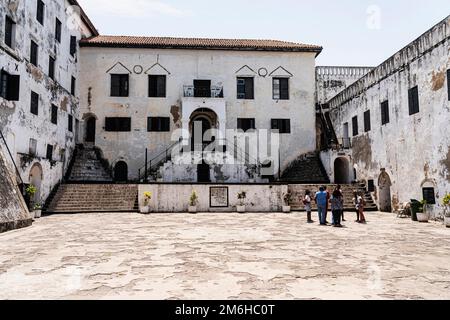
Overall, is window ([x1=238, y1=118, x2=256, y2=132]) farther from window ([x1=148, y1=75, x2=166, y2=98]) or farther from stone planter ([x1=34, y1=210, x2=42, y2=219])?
stone planter ([x1=34, y1=210, x2=42, y2=219])

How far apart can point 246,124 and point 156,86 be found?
7910 millimetres

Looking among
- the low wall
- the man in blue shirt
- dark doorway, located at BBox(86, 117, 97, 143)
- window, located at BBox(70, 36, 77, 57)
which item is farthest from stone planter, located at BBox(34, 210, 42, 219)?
the man in blue shirt

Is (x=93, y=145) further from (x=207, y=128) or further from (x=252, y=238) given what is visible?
(x=252, y=238)

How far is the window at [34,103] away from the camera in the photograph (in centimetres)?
1778

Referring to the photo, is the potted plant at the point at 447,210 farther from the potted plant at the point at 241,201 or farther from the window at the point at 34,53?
the window at the point at 34,53

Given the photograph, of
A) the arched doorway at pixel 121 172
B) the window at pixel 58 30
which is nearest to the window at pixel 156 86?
the arched doorway at pixel 121 172

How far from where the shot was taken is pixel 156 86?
25625 millimetres

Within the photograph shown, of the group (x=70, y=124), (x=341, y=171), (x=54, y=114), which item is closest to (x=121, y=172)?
(x=70, y=124)

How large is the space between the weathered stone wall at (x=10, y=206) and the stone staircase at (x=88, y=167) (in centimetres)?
952

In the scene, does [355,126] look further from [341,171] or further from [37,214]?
[37,214]

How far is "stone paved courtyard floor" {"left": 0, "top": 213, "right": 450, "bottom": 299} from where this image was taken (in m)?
4.75

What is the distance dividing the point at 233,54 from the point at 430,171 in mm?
17455

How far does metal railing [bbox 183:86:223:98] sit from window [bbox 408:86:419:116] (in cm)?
1411

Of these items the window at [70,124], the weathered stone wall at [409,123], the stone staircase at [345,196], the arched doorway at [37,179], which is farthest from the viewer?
the window at [70,124]
